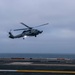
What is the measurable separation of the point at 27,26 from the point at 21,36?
4299mm
